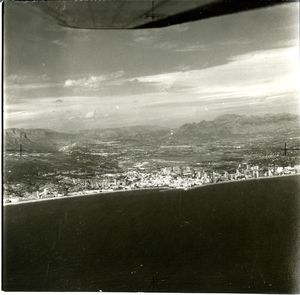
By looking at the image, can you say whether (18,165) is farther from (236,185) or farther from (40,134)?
(236,185)

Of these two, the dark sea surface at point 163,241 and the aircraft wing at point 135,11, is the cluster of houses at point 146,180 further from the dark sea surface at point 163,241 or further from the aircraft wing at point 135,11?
the aircraft wing at point 135,11

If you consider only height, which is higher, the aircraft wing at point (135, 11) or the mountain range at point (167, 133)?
the aircraft wing at point (135, 11)

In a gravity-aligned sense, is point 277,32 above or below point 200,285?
above

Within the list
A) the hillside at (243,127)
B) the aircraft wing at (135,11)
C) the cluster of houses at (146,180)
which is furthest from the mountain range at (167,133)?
the aircraft wing at (135,11)

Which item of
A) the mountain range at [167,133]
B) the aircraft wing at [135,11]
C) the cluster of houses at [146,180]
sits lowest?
the cluster of houses at [146,180]

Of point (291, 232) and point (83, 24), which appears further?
point (83, 24)

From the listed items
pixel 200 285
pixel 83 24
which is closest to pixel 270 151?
pixel 200 285
